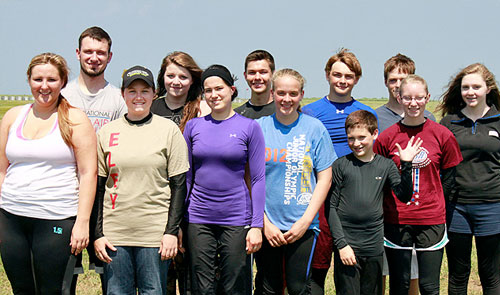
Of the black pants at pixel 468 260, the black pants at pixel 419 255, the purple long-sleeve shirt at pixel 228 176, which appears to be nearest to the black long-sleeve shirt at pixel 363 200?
the black pants at pixel 419 255

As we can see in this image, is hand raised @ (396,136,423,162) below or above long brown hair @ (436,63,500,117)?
below

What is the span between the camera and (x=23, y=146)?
12.3 feet

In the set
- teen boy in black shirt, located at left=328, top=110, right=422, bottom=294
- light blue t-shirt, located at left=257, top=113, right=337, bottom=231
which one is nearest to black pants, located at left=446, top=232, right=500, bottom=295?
teen boy in black shirt, located at left=328, top=110, right=422, bottom=294

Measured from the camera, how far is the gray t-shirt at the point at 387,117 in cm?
506

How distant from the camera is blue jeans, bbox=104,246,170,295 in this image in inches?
148

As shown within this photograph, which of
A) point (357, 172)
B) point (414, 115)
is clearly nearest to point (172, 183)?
point (357, 172)

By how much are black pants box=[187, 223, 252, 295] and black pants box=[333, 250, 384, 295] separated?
94cm

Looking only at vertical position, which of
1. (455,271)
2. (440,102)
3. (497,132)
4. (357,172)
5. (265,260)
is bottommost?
(455,271)

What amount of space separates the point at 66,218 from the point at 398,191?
290cm

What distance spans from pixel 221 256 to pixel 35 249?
59.9 inches

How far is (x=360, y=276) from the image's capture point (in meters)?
4.31

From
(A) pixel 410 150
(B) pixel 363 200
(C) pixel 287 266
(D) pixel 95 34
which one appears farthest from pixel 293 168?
(D) pixel 95 34

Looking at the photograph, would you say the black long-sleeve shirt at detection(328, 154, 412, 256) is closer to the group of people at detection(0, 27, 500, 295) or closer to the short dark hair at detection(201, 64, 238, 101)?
the group of people at detection(0, 27, 500, 295)

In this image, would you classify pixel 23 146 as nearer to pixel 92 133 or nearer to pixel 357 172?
pixel 92 133
